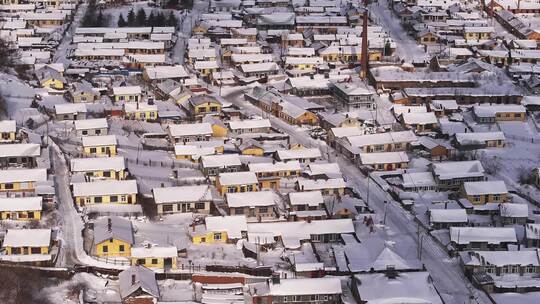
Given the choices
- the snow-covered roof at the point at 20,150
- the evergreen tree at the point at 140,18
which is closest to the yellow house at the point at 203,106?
the snow-covered roof at the point at 20,150

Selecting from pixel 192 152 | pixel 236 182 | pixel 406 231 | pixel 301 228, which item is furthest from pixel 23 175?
pixel 406 231

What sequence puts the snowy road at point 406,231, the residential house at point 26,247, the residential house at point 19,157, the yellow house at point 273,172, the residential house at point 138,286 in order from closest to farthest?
1. the residential house at point 138,286
2. the snowy road at point 406,231
3. the residential house at point 26,247
4. the yellow house at point 273,172
5. the residential house at point 19,157

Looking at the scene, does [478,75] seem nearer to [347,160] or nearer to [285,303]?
[347,160]

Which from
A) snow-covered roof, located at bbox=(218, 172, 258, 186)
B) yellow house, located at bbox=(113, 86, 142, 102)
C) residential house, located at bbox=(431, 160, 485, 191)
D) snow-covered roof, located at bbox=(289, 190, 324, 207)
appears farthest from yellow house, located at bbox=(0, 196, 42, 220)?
residential house, located at bbox=(431, 160, 485, 191)

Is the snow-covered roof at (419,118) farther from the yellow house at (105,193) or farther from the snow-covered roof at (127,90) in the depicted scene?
the yellow house at (105,193)

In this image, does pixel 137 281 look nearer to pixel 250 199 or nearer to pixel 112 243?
pixel 112 243

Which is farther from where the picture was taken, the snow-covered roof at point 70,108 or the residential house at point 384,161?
the snow-covered roof at point 70,108
